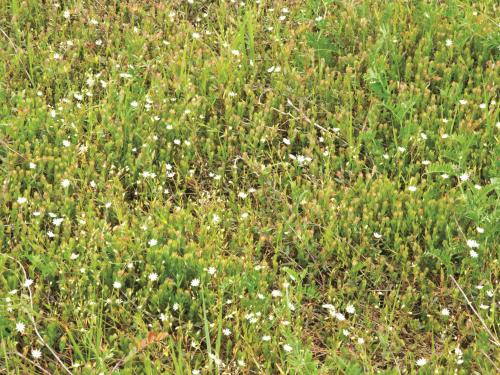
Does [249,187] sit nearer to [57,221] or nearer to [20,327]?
[57,221]

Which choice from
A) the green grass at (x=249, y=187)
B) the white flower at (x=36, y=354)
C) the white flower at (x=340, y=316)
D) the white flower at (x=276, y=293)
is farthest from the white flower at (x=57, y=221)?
the white flower at (x=340, y=316)

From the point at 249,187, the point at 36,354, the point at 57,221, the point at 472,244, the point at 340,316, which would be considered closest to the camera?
the point at 36,354

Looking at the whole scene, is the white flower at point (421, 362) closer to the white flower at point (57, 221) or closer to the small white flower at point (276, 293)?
the small white flower at point (276, 293)

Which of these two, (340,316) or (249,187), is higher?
(249,187)

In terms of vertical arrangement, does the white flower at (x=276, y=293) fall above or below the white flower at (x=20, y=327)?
above

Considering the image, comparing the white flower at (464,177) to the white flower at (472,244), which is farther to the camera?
the white flower at (464,177)

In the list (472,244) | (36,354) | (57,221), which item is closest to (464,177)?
(472,244)

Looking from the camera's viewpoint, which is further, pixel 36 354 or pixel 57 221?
pixel 57 221

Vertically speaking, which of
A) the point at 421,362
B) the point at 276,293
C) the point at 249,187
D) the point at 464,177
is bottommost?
the point at 421,362

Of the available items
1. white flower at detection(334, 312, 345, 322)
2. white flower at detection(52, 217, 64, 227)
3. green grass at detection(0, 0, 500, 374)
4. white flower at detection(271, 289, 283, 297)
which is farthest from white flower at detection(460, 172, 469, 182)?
white flower at detection(52, 217, 64, 227)

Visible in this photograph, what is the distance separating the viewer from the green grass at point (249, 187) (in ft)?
14.4

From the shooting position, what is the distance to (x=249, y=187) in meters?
5.41

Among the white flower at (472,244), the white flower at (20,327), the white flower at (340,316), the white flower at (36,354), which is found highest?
the white flower at (472,244)

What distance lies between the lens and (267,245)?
502cm
